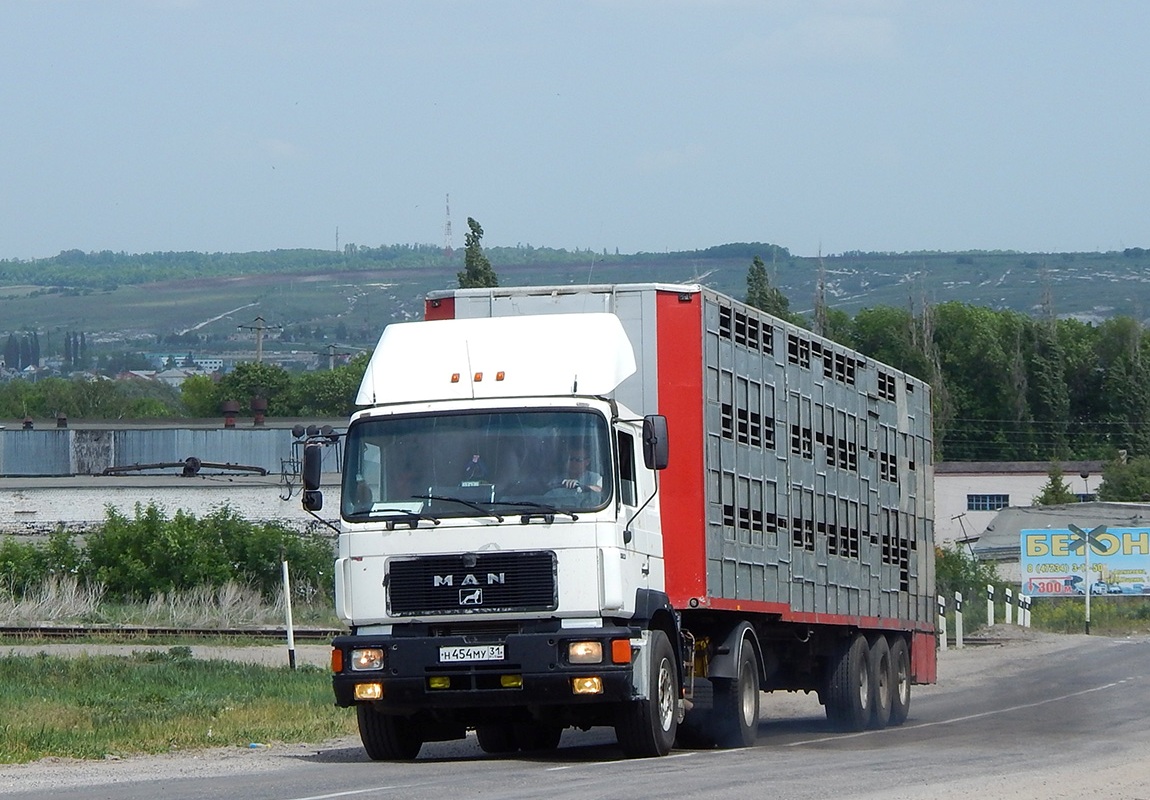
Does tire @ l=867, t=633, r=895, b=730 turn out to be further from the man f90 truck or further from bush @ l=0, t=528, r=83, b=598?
bush @ l=0, t=528, r=83, b=598

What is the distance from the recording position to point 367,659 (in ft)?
47.3

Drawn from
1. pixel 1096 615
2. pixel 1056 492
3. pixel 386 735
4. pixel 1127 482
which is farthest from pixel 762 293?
pixel 386 735

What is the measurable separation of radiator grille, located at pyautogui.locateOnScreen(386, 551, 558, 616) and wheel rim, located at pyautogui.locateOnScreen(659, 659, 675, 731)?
1.47 metres

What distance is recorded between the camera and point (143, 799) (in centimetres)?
1181

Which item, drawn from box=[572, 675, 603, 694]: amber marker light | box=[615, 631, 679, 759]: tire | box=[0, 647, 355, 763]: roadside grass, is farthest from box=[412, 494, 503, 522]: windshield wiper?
box=[0, 647, 355, 763]: roadside grass

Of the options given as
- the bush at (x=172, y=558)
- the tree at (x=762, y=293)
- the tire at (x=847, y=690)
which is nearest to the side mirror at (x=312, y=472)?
the tire at (x=847, y=690)

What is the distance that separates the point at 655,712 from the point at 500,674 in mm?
1460

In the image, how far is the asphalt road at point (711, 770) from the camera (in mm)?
12172

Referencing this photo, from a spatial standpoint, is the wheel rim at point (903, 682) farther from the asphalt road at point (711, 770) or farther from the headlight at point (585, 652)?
the headlight at point (585, 652)

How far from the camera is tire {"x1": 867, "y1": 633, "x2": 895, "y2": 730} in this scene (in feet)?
70.2

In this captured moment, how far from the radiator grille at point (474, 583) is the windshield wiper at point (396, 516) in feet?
0.97

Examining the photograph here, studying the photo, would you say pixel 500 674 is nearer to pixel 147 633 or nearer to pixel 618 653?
pixel 618 653

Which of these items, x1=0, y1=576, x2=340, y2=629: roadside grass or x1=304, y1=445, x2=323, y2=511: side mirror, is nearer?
x1=304, y1=445, x2=323, y2=511: side mirror

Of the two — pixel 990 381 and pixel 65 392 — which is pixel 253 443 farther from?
pixel 65 392
